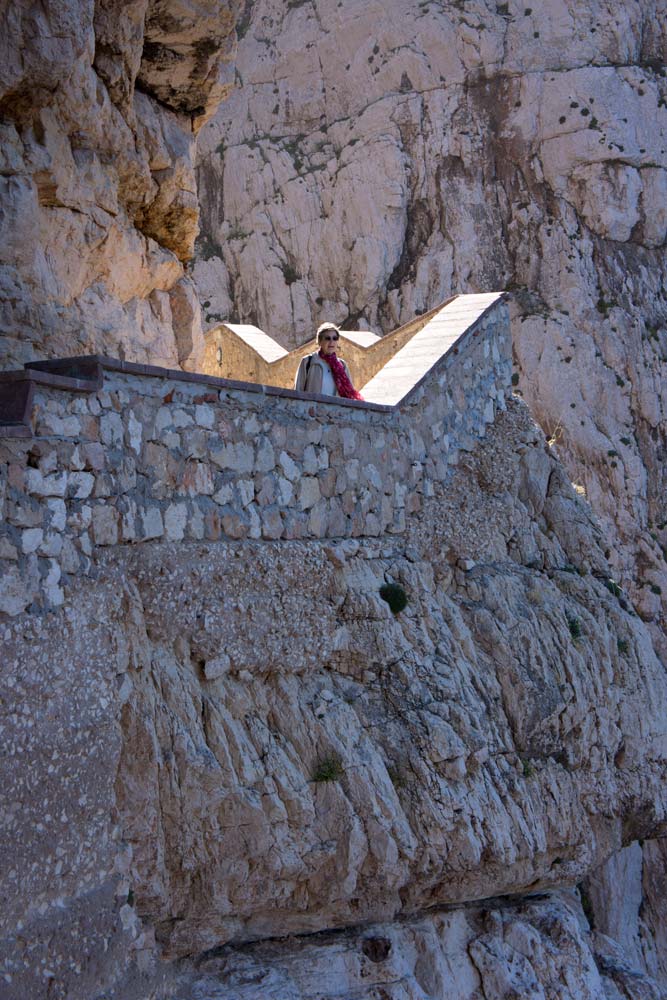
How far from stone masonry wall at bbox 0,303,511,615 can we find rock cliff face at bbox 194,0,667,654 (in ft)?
53.5

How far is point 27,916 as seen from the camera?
4648mm

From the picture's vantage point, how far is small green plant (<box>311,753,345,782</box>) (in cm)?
643

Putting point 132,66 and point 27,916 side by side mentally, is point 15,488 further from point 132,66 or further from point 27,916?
point 132,66

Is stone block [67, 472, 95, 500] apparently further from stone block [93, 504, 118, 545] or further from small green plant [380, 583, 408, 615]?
small green plant [380, 583, 408, 615]

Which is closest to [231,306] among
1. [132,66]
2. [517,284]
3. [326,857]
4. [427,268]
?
[427,268]

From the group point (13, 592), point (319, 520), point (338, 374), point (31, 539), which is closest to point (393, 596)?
point (319, 520)

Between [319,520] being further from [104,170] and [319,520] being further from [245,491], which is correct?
[104,170]

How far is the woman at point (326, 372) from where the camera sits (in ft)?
27.0

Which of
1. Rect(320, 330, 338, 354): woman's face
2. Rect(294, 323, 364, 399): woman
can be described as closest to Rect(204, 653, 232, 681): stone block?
Rect(294, 323, 364, 399): woman

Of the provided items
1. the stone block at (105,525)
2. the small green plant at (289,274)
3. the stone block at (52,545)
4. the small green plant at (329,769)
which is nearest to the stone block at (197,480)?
the stone block at (105,525)

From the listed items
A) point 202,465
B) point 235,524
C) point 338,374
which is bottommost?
point 235,524

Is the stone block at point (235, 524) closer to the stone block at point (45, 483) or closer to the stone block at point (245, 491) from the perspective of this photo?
the stone block at point (245, 491)

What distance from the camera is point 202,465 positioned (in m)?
6.24

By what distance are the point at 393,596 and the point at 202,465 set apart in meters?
1.91
